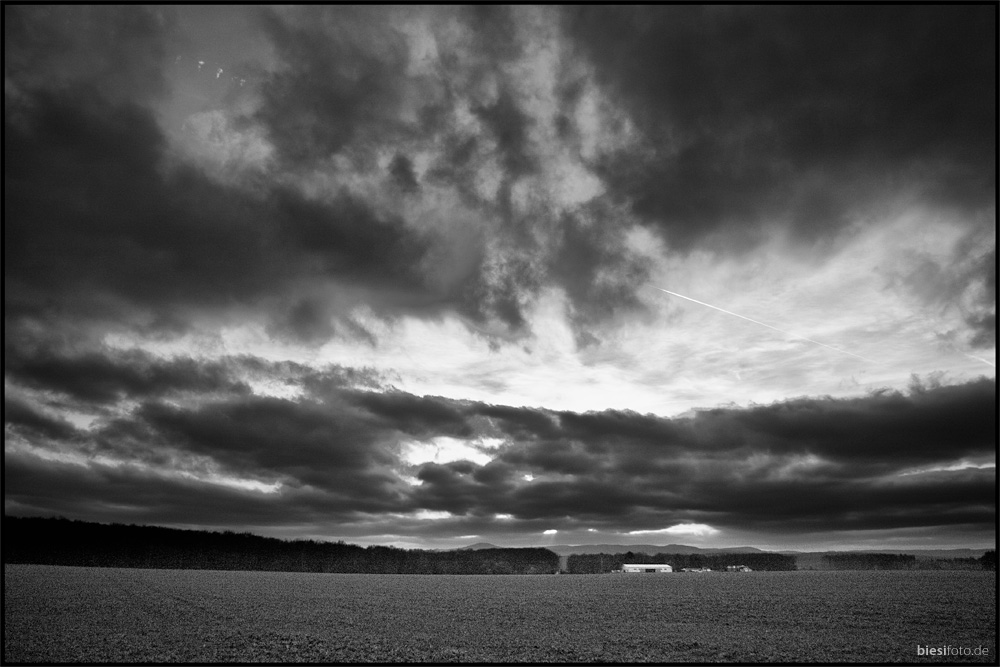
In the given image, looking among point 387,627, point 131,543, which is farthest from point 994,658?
point 131,543

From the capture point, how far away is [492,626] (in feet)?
156

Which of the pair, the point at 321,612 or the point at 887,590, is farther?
the point at 887,590

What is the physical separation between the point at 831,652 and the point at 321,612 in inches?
1750

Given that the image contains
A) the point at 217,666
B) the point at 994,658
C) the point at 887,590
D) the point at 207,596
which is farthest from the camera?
the point at 887,590

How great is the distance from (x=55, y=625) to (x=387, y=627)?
24831 millimetres

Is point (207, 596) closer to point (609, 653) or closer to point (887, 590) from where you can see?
point (609, 653)

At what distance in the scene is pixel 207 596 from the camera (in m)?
70.1

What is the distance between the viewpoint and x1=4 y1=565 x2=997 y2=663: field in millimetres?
34281

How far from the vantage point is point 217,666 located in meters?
30.4

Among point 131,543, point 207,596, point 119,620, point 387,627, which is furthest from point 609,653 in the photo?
point 131,543

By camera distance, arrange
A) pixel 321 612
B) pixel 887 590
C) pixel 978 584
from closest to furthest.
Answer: pixel 321 612
pixel 887 590
pixel 978 584

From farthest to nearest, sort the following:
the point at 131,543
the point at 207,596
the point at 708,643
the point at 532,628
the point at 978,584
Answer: the point at 131,543 < the point at 978,584 < the point at 207,596 < the point at 532,628 < the point at 708,643

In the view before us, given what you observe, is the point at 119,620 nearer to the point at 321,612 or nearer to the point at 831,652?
the point at 321,612

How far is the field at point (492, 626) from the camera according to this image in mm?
34281
